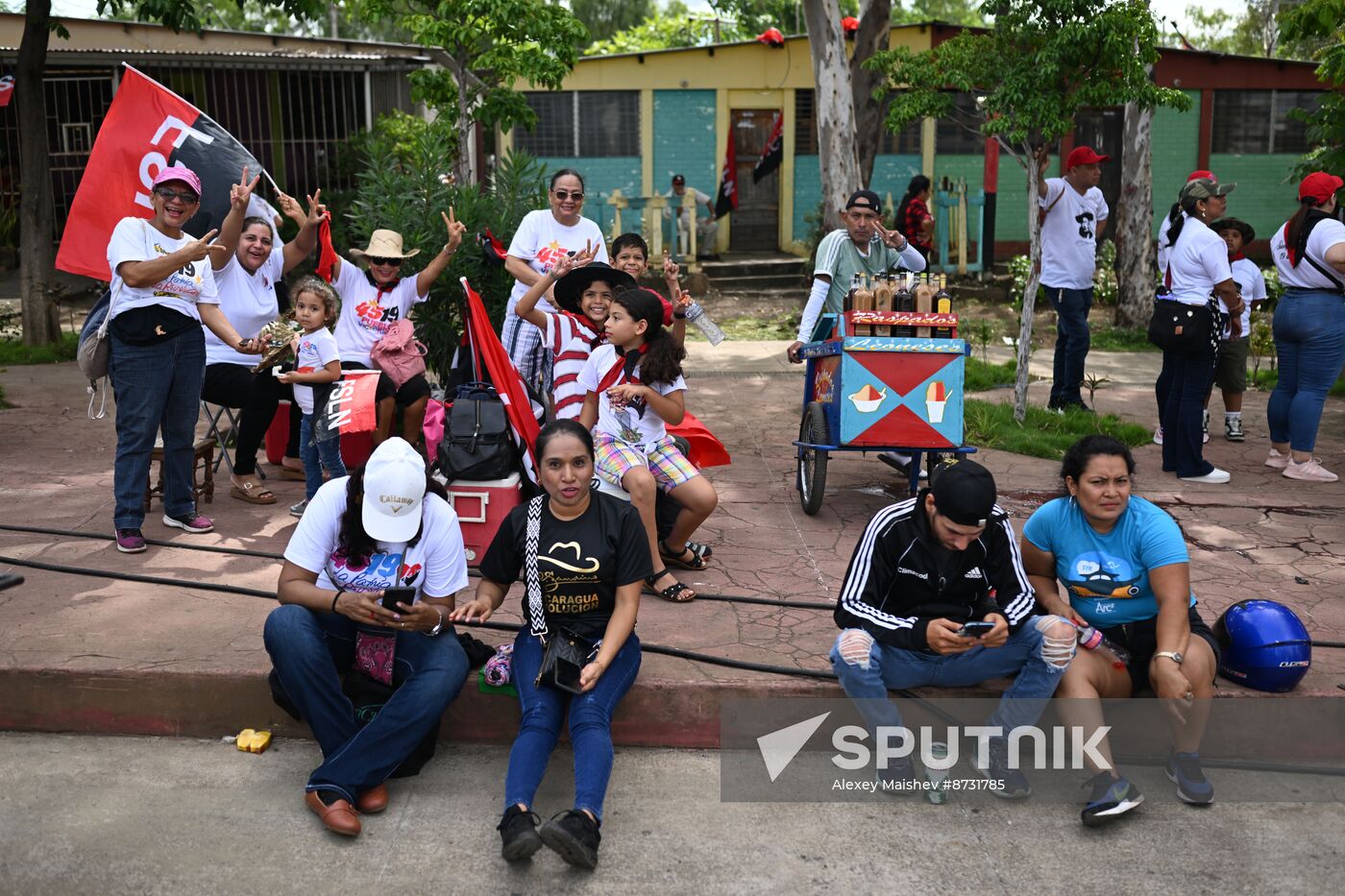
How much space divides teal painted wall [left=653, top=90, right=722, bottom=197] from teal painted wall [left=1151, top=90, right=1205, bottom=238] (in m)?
6.89

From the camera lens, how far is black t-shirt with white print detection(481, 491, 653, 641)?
14.1 feet

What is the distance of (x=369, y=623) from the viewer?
164 inches

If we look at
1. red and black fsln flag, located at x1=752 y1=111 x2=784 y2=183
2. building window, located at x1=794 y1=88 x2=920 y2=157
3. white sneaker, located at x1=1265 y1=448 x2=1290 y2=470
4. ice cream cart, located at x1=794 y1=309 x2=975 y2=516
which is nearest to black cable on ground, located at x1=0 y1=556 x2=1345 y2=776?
Answer: ice cream cart, located at x1=794 y1=309 x2=975 y2=516

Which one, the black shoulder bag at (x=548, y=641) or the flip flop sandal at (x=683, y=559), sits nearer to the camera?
the black shoulder bag at (x=548, y=641)

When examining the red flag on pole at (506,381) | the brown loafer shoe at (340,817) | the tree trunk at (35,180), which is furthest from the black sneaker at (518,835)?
the tree trunk at (35,180)

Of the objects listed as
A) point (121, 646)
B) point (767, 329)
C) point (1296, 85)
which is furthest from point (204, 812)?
point (1296, 85)

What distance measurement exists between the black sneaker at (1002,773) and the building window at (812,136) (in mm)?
16474

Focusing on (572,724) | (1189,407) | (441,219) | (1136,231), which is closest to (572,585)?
(572,724)

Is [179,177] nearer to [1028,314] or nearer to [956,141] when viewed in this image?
[1028,314]

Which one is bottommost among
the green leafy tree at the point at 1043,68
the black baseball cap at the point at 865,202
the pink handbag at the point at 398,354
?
the pink handbag at the point at 398,354

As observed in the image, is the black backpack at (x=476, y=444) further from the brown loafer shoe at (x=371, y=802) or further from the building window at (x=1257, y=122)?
the building window at (x=1257, y=122)

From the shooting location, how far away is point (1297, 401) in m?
7.94

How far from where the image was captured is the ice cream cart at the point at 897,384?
6.57 metres

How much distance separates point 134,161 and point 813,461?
4.26m
